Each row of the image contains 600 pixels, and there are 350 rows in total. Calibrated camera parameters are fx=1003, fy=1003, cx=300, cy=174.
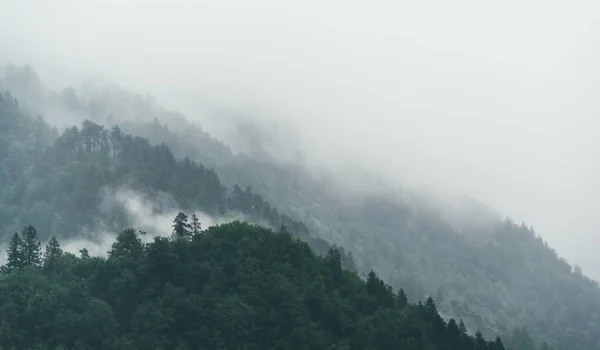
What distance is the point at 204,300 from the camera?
163m

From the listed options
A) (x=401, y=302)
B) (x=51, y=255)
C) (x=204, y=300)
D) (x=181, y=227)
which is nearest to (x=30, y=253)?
(x=51, y=255)

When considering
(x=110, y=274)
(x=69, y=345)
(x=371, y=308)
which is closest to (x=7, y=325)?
(x=69, y=345)

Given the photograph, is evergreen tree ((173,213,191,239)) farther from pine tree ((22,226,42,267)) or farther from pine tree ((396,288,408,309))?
pine tree ((396,288,408,309))

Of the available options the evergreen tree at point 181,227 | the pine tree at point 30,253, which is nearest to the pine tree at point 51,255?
the pine tree at point 30,253

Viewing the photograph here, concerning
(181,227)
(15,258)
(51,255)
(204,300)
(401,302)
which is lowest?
(204,300)

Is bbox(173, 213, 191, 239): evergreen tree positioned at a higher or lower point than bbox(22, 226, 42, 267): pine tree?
higher

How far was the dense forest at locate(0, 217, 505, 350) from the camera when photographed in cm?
15000

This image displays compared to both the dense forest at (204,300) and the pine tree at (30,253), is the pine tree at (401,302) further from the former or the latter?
the pine tree at (30,253)

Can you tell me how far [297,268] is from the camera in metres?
182

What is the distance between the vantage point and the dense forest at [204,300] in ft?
492

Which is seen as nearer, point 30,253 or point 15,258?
point 15,258

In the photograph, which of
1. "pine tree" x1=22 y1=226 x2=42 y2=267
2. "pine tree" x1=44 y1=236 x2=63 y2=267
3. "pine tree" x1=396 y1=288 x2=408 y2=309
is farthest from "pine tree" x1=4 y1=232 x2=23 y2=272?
"pine tree" x1=396 y1=288 x2=408 y2=309

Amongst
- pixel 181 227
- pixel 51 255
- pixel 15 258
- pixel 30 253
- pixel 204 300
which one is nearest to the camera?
pixel 204 300

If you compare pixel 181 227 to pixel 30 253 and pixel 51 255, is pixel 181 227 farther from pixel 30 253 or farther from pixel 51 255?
pixel 30 253
